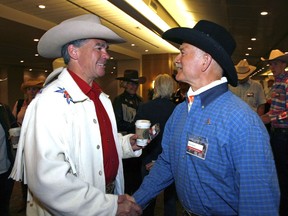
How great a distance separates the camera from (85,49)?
A: 1712 millimetres

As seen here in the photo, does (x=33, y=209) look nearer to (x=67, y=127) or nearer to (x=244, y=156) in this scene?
(x=67, y=127)

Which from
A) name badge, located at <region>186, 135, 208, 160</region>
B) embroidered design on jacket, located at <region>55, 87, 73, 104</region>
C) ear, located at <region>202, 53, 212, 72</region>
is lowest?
name badge, located at <region>186, 135, 208, 160</region>

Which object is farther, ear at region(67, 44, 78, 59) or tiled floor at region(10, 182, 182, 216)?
tiled floor at region(10, 182, 182, 216)

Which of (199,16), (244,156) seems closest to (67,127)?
(244,156)

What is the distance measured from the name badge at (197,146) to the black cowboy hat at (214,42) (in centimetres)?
40

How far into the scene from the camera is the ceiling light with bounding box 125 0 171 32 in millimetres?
5005

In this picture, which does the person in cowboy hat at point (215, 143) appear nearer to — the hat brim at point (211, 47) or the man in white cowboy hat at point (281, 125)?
the hat brim at point (211, 47)

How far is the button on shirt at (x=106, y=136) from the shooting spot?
5.53 ft

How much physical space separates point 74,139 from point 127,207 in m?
0.47

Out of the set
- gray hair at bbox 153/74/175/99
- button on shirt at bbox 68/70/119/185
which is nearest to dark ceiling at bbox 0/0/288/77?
gray hair at bbox 153/74/175/99

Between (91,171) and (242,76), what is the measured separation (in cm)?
360

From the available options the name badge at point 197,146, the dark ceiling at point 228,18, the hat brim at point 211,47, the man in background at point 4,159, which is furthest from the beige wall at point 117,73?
the name badge at point 197,146

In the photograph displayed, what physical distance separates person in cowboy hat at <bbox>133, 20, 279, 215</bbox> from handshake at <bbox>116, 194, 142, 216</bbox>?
2.8 inches

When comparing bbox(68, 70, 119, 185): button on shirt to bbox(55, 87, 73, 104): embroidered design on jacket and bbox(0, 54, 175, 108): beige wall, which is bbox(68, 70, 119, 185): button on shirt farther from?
bbox(0, 54, 175, 108): beige wall
